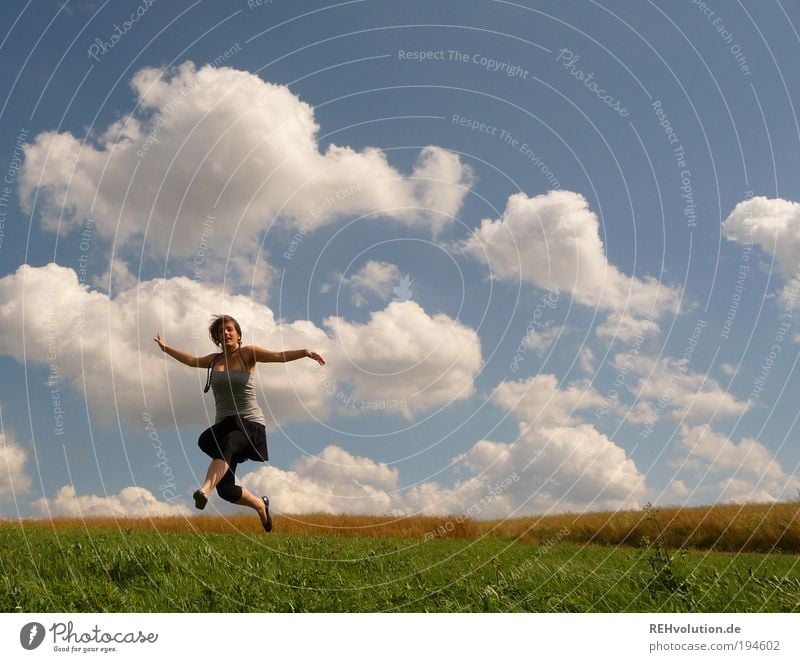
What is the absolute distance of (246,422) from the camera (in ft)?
32.8

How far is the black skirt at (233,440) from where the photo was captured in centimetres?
991

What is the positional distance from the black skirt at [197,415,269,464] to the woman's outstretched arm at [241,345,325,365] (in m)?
0.87

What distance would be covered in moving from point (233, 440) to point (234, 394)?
639 millimetres

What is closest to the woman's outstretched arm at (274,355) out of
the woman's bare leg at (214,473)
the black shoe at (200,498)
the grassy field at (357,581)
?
the woman's bare leg at (214,473)

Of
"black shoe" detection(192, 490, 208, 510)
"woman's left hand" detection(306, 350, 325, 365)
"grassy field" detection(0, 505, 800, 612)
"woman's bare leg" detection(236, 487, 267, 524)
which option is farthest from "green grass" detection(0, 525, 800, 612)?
"woman's left hand" detection(306, 350, 325, 365)

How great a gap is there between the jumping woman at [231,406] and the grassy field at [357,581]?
5.11 ft

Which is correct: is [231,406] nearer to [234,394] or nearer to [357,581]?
[234,394]

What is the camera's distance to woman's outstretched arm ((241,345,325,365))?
911 cm

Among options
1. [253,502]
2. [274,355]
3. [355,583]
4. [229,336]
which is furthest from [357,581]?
[229,336]

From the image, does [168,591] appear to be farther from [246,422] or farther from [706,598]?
[706,598]

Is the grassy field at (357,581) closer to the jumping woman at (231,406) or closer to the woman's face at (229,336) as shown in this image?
the jumping woman at (231,406)

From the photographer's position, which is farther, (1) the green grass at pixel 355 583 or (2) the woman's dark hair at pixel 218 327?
(2) the woman's dark hair at pixel 218 327
